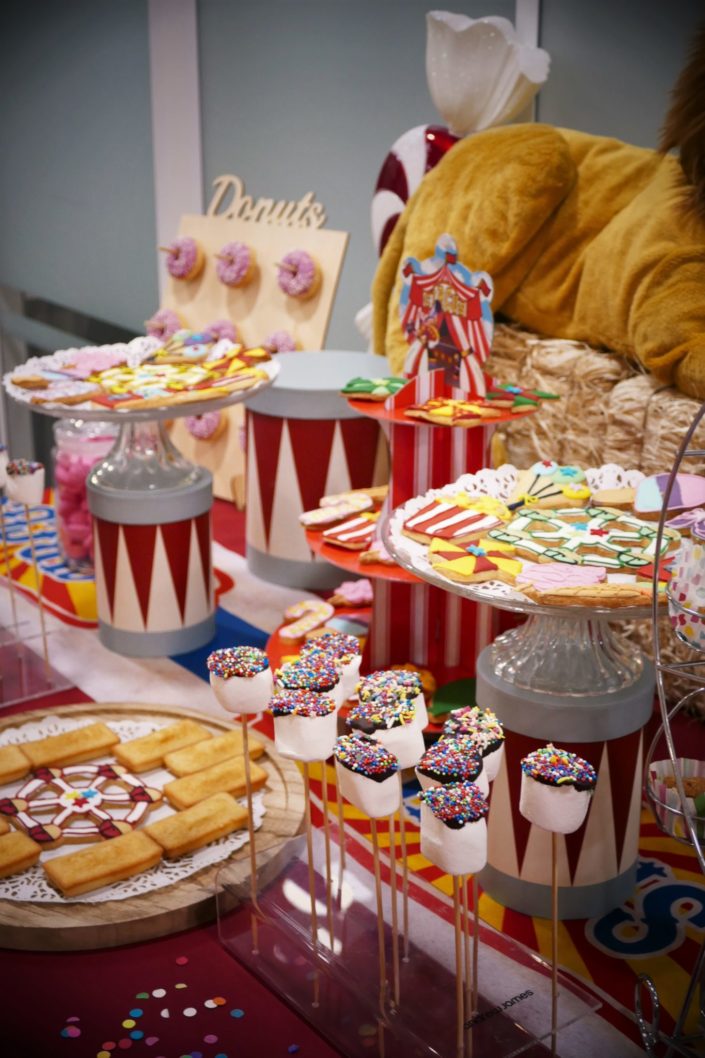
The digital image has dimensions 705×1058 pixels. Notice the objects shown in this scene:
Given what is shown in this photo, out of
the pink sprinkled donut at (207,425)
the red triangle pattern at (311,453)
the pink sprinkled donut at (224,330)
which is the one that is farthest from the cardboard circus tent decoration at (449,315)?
the pink sprinkled donut at (207,425)

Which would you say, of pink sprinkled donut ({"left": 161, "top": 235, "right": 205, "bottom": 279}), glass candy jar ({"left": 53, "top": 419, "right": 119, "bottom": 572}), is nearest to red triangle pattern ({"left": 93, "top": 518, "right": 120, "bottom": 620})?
glass candy jar ({"left": 53, "top": 419, "right": 119, "bottom": 572})

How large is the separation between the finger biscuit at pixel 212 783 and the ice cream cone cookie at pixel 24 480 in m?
1.17

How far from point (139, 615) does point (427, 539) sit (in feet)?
6.18

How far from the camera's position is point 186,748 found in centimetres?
370

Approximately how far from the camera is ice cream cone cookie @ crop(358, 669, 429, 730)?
2.51 meters

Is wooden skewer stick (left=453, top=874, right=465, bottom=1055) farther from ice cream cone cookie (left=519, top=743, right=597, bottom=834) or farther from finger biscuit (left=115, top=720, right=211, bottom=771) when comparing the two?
finger biscuit (left=115, top=720, right=211, bottom=771)

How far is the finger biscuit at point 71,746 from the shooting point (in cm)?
366

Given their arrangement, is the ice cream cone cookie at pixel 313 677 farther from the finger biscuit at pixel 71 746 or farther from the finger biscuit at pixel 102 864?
the finger biscuit at pixel 71 746

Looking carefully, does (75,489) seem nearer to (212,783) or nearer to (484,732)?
(212,783)

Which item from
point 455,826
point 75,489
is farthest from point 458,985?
point 75,489

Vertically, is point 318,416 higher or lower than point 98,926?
higher

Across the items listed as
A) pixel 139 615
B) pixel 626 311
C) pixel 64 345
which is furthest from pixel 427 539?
pixel 64 345

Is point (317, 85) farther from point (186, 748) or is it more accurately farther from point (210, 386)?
point (186, 748)

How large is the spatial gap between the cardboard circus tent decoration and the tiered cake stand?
909 mm
